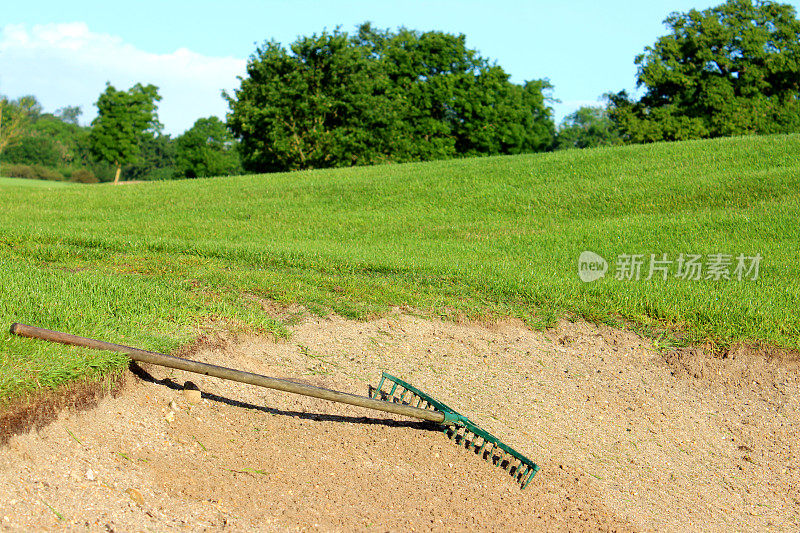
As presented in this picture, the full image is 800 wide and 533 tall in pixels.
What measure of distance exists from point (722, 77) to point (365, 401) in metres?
39.5

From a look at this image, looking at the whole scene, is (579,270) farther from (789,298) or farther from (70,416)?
(70,416)

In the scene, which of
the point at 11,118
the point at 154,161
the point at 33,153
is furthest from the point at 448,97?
the point at 154,161

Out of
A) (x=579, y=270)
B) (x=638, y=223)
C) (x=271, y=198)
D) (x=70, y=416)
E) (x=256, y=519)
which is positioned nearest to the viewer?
(x=256, y=519)

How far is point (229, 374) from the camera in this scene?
4184 millimetres

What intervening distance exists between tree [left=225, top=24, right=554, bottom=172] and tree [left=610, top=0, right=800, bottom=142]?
10.8m

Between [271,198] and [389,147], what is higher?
[389,147]

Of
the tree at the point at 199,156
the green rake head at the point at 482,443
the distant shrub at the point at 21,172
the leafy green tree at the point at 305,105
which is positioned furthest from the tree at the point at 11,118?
the green rake head at the point at 482,443

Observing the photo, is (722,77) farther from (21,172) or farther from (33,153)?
(33,153)

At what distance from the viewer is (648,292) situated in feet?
27.0

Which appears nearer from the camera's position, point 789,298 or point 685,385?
point 685,385

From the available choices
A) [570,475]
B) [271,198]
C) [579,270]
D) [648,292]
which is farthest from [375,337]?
[271,198]

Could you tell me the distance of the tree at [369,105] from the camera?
34031 millimetres

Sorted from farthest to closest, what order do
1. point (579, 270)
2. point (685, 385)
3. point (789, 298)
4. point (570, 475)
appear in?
point (579, 270) < point (789, 298) < point (685, 385) < point (570, 475)

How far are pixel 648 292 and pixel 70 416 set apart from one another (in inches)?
258
